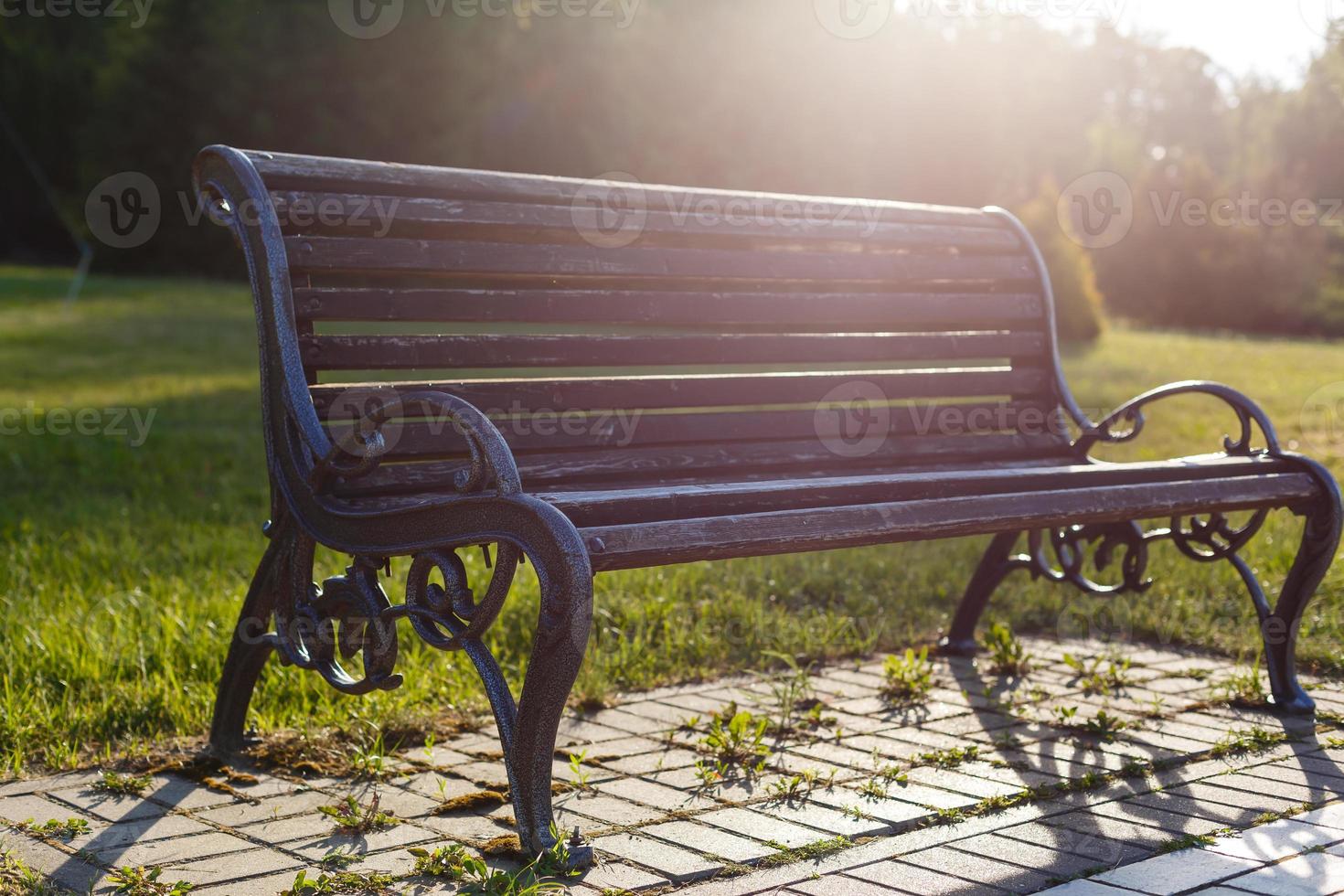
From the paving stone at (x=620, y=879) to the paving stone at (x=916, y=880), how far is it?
A: 1.20ft

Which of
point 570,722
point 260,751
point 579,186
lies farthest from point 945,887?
point 579,186

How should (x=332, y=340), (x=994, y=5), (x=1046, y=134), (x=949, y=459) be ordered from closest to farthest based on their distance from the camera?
(x=332, y=340) → (x=949, y=459) → (x=994, y=5) → (x=1046, y=134)

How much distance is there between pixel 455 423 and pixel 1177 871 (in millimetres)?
1598

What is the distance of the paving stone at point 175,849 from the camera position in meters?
2.62

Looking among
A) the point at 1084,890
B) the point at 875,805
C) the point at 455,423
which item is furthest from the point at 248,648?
the point at 1084,890

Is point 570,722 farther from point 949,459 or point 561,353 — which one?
point 949,459

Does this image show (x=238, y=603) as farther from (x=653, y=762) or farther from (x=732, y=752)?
(x=732, y=752)

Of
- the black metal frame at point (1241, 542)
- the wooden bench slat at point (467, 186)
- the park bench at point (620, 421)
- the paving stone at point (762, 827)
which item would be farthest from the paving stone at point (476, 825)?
the black metal frame at point (1241, 542)

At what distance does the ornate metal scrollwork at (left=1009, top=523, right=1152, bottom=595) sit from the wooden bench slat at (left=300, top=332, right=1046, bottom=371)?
64cm

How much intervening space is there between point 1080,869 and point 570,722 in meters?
1.52

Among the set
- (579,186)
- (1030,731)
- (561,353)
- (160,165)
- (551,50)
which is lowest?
(1030,731)

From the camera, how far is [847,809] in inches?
115

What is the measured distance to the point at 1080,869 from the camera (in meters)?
2.56

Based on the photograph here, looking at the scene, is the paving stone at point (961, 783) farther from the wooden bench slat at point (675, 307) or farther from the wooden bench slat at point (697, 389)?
the wooden bench slat at point (675, 307)
